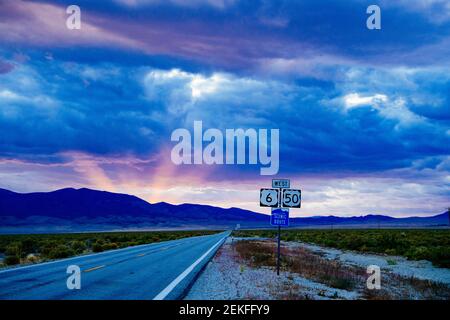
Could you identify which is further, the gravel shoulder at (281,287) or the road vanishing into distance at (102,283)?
the gravel shoulder at (281,287)

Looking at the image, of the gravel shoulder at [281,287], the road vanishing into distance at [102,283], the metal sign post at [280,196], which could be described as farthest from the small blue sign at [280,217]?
the road vanishing into distance at [102,283]

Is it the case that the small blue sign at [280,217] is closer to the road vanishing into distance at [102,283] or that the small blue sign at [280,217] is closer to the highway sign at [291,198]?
the highway sign at [291,198]

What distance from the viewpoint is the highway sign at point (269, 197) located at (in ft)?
56.3

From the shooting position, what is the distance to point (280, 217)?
17422mm

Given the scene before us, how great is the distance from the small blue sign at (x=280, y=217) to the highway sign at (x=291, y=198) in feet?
1.14

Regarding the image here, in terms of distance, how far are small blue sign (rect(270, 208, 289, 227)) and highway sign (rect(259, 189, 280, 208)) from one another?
397 mm

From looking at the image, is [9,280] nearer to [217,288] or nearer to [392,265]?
[217,288]

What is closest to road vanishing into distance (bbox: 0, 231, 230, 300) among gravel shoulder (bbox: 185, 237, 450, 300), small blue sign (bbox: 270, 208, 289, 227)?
gravel shoulder (bbox: 185, 237, 450, 300)

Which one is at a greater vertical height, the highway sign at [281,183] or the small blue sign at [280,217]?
the highway sign at [281,183]

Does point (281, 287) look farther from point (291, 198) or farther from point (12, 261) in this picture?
point (12, 261)

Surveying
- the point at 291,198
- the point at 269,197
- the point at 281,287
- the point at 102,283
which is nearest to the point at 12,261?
the point at 102,283
